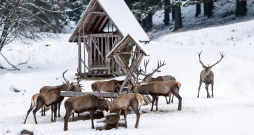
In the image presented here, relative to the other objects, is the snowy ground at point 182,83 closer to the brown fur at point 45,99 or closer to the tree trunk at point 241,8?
the brown fur at point 45,99

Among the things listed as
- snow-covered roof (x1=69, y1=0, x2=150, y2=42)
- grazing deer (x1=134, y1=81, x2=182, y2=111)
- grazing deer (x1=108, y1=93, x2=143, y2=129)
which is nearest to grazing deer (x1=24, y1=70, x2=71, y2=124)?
grazing deer (x1=108, y1=93, x2=143, y2=129)

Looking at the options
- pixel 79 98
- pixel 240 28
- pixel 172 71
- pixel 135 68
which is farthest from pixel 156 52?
pixel 79 98

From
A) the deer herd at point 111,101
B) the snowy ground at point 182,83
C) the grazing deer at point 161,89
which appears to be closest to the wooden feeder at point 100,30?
the snowy ground at point 182,83

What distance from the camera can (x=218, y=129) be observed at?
874cm

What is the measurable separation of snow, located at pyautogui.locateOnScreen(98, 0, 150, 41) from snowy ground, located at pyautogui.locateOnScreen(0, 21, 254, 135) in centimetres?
353

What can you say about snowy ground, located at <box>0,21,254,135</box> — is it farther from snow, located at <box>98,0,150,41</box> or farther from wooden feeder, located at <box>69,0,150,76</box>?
snow, located at <box>98,0,150,41</box>

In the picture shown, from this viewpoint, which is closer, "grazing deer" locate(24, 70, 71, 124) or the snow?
"grazing deer" locate(24, 70, 71, 124)

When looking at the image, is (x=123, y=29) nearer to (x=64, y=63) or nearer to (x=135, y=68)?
(x=135, y=68)

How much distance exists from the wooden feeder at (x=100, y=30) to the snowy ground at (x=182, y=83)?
1.85 m

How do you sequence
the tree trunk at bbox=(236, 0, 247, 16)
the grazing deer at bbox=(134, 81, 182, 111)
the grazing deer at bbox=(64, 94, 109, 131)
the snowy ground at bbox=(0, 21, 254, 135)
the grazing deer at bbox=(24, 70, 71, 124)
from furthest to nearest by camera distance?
1. the tree trunk at bbox=(236, 0, 247, 16)
2. the grazing deer at bbox=(134, 81, 182, 111)
3. the grazing deer at bbox=(24, 70, 71, 124)
4. the grazing deer at bbox=(64, 94, 109, 131)
5. the snowy ground at bbox=(0, 21, 254, 135)

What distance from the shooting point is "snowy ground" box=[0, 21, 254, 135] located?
9.41 m

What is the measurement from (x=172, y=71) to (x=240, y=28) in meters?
12.2

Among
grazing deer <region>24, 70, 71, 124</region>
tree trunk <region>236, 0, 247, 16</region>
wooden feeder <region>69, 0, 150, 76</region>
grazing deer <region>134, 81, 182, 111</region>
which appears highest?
tree trunk <region>236, 0, 247, 16</region>

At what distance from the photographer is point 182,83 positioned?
18828 mm
